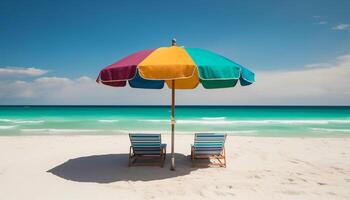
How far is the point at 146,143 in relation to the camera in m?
5.71

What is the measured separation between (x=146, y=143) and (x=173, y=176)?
1.01m

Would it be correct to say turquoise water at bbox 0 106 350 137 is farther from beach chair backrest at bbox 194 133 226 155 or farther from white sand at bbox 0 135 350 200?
beach chair backrest at bbox 194 133 226 155

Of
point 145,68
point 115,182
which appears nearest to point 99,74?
point 145,68

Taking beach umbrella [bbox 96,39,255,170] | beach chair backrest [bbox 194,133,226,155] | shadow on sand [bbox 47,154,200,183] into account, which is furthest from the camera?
beach chair backrest [bbox 194,133,226,155]

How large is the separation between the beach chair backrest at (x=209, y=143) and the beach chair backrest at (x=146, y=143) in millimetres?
836

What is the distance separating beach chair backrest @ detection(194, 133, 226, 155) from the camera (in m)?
5.60

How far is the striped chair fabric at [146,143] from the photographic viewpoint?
564 cm

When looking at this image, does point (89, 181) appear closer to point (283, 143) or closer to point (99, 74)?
point (99, 74)

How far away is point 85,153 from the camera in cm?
740

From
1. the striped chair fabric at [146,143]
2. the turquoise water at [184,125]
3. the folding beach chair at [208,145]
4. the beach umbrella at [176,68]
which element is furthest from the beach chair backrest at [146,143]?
the turquoise water at [184,125]

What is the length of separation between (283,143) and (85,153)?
22.0ft

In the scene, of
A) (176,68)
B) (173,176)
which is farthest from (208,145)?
(176,68)

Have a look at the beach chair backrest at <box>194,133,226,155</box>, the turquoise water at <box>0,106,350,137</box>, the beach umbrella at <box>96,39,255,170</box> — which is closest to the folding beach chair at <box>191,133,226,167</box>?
the beach chair backrest at <box>194,133,226,155</box>

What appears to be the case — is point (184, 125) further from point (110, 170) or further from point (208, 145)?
point (110, 170)
